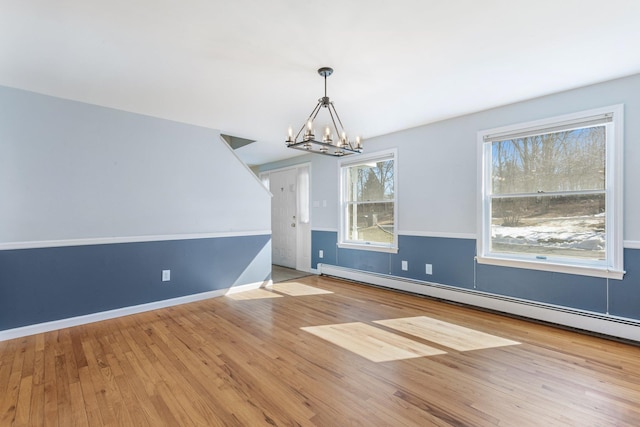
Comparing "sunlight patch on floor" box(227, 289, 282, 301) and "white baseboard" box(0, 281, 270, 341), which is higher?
"white baseboard" box(0, 281, 270, 341)

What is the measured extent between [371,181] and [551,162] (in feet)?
7.73

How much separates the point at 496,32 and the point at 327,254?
4090mm

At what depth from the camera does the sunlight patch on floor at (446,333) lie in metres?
2.56

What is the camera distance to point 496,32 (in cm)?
200

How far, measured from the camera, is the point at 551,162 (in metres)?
3.09

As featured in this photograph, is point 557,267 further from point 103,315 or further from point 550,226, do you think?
point 103,315

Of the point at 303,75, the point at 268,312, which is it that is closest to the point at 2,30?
the point at 303,75

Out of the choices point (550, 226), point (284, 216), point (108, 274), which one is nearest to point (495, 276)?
point (550, 226)

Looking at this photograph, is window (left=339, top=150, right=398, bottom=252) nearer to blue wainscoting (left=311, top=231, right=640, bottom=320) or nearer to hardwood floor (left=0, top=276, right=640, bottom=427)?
blue wainscoting (left=311, top=231, right=640, bottom=320)

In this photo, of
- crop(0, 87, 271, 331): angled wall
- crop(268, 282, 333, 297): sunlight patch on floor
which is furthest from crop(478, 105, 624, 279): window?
crop(0, 87, 271, 331): angled wall

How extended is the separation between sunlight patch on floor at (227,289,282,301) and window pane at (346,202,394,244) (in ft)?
5.58

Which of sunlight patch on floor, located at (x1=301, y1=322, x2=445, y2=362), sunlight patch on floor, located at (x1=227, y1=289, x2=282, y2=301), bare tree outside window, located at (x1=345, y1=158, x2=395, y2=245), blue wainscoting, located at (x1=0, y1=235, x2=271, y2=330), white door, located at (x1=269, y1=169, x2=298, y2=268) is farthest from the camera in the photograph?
white door, located at (x1=269, y1=169, x2=298, y2=268)

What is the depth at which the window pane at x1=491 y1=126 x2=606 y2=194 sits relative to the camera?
9.36 ft

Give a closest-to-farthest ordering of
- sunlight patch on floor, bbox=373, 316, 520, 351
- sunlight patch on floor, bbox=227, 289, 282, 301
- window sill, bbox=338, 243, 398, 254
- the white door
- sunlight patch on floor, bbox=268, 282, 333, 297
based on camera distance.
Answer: sunlight patch on floor, bbox=373, 316, 520, 351
sunlight patch on floor, bbox=227, 289, 282, 301
sunlight patch on floor, bbox=268, 282, 333, 297
window sill, bbox=338, 243, 398, 254
the white door
